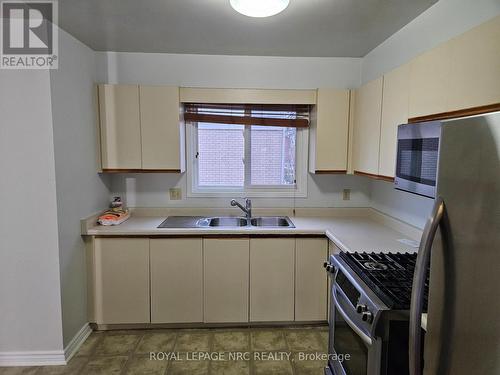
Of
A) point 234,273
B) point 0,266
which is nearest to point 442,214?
point 234,273

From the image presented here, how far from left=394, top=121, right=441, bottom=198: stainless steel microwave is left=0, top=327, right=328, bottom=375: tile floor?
4.67ft

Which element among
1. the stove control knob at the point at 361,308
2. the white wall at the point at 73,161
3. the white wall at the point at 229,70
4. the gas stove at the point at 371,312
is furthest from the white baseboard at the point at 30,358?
the white wall at the point at 229,70

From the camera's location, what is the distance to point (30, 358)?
2.12 m

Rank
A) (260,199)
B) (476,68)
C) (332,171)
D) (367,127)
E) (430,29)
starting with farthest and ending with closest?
(260,199), (332,171), (367,127), (430,29), (476,68)

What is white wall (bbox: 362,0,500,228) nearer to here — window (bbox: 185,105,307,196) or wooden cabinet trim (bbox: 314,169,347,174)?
wooden cabinet trim (bbox: 314,169,347,174)

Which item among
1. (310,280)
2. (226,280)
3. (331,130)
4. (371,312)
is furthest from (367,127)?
(226,280)

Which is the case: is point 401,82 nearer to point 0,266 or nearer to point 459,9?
point 459,9

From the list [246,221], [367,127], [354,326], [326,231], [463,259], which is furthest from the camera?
[246,221]

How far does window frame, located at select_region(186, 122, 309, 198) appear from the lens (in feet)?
9.69

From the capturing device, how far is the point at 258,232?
2457 mm

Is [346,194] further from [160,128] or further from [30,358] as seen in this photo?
[30,358]

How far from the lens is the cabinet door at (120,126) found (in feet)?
8.36

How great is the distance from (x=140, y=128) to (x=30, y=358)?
184cm

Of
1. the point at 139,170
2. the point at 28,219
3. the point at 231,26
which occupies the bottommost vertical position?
the point at 28,219
